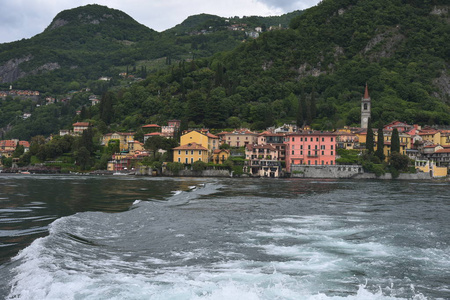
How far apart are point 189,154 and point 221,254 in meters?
73.8

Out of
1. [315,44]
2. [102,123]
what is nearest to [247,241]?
[102,123]

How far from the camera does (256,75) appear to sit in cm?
15738

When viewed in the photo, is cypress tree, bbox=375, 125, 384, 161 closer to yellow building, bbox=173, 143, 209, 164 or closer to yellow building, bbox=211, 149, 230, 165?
yellow building, bbox=211, 149, 230, 165

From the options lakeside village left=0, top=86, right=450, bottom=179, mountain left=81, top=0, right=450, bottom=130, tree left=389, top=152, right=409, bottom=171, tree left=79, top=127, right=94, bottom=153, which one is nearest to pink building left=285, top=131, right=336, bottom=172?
lakeside village left=0, top=86, right=450, bottom=179

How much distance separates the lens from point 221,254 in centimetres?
1421

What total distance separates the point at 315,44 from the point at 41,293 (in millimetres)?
172320

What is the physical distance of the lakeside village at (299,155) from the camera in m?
80.9

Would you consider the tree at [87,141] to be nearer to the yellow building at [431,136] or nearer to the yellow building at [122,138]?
the yellow building at [122,138]

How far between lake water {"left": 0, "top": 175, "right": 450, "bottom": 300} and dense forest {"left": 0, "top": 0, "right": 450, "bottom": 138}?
8384 cm

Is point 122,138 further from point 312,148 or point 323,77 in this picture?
point 323,77

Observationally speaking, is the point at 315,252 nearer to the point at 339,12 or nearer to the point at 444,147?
the point at 444,147

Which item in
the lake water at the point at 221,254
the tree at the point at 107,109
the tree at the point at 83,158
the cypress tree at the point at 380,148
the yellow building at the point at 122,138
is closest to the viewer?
the lake water at the point at 221,254

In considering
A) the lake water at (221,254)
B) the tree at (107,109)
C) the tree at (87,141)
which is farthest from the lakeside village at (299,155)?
the lake water at (221,254)

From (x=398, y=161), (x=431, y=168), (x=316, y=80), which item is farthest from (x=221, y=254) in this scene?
(x=316, y=80)
